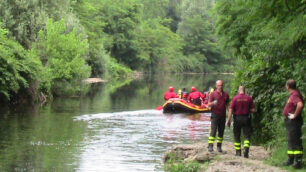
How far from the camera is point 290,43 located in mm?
10398

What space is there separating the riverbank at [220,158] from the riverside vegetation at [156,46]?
457 mm

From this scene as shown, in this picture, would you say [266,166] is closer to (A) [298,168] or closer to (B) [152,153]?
(A) [298,168]

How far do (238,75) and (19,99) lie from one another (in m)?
17.9

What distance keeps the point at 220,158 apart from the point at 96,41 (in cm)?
5108

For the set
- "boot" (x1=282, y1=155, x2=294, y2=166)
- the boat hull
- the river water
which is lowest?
the river water

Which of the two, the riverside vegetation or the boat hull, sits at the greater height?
the riverside vegetation

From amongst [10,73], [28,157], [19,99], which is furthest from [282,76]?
[19,99]

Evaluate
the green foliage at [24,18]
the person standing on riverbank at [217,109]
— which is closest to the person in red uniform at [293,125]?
the person standing on riverbank at [217,109]

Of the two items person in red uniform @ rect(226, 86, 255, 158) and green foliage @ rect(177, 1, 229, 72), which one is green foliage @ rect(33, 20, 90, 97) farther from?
green foliage @ rect(177, 1, 229, 72)

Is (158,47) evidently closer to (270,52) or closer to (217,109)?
(217,109)

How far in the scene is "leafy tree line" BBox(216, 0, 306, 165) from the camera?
33.6 feet

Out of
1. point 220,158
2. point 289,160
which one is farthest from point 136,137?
point 289,160

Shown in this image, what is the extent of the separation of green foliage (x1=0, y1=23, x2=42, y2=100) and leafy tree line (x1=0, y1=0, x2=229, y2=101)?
56 mm

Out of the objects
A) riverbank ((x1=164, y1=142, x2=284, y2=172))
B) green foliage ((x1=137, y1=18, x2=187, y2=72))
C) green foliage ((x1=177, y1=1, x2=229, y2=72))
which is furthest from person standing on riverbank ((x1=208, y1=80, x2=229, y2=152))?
green foliage ((x1=177, y1=1, x2=229, y2=72))
